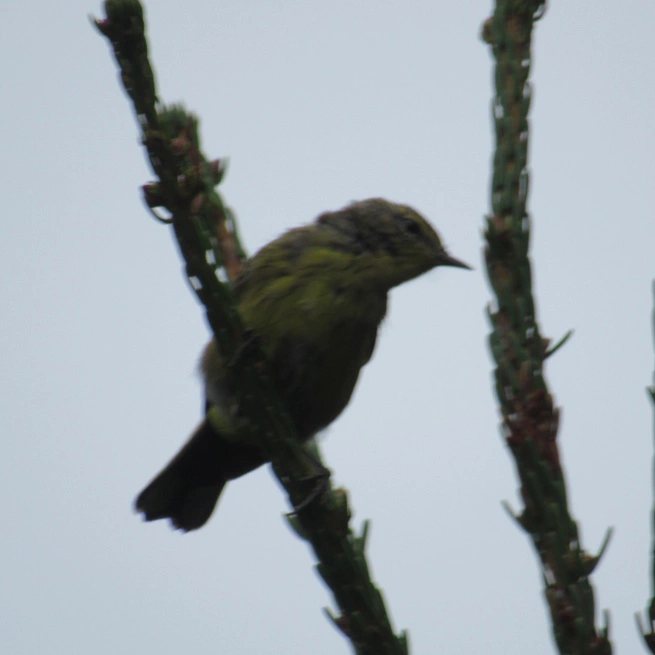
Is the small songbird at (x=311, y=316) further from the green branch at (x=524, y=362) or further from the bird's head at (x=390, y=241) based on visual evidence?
the green branch at (x=524, y=362)

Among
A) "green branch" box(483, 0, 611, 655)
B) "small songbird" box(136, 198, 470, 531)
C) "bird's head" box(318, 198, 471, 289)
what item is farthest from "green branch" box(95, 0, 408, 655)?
"bird's head" box(318, 198, 471, 289)

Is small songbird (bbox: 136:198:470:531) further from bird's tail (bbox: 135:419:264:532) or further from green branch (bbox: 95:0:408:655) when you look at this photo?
green branch (bbox: 95:0:408:655)

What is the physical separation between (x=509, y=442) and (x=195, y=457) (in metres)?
3.31

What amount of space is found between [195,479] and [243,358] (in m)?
2.52

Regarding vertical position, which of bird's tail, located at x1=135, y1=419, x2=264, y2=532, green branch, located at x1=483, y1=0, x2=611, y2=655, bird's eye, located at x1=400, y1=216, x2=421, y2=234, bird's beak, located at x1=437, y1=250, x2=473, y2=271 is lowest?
green branch, located at x1=483, y1=0, x2=611, y2=655

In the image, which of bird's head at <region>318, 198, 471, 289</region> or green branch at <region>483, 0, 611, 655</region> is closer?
green branch at <region>483, 0, 611, 655</region>

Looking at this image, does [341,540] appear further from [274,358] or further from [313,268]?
[313,268]

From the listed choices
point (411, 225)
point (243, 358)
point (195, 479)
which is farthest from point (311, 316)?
point (243, 358)

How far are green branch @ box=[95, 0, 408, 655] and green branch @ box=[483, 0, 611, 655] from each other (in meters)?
0.43

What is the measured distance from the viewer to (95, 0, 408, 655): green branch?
1.91m

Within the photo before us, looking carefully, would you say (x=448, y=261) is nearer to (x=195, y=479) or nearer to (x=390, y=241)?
(x=390, y=241)

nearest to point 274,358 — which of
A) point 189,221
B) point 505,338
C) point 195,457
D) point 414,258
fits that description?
point 414,258

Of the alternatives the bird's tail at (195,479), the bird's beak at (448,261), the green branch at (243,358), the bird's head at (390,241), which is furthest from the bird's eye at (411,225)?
the green branch at (243,358)

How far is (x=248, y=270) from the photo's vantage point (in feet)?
13.0
